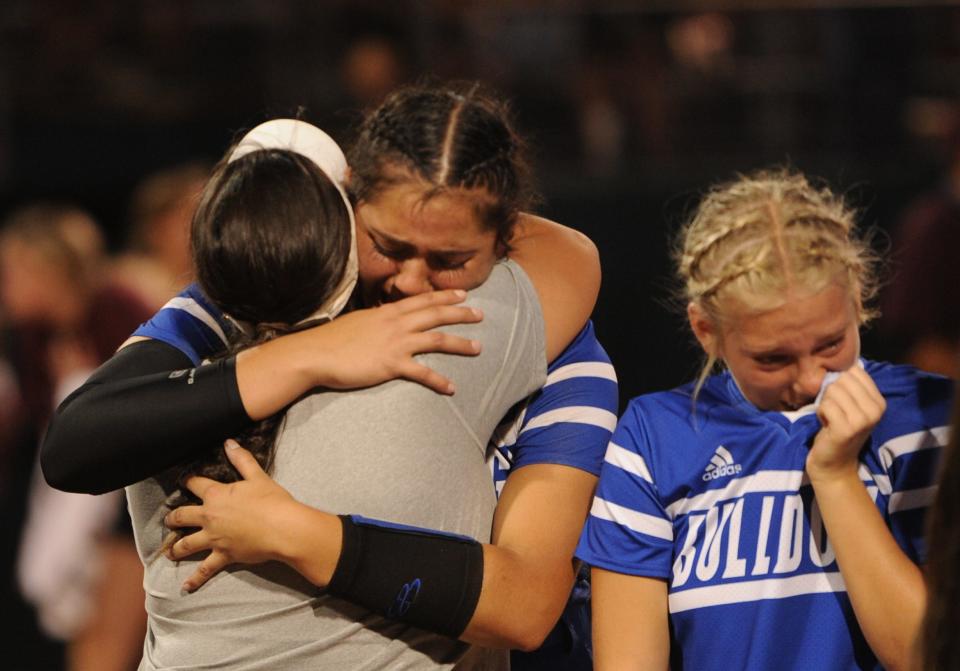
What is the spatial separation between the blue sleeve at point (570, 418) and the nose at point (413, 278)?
202mm

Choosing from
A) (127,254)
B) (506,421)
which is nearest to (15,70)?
(127,254)

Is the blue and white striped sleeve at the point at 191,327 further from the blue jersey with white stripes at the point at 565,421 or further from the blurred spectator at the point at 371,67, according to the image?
the blurred spectator at the point at 371,67

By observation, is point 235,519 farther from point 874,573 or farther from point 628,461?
point 874,573

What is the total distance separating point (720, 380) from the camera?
1.81 m

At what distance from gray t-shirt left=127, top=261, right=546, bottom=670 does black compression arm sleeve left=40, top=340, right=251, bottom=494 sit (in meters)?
0.08

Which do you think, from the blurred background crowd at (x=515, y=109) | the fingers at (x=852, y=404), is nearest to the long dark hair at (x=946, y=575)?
the fingers at (x=852, y=404)

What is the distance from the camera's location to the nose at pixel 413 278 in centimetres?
175

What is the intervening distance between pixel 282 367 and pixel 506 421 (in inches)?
13.7

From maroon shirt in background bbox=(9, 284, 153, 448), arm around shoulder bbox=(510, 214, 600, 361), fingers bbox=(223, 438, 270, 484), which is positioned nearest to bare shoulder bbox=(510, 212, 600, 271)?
arm around shoulder bbox=(510, 214, 600, 361)

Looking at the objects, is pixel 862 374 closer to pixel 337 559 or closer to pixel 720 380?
pixel 720 380

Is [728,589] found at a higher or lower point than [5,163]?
lower

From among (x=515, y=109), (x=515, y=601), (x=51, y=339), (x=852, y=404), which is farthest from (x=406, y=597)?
(x=515, y=109)

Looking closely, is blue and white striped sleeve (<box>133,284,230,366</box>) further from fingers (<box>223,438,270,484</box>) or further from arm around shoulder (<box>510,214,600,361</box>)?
arm around shoulder (<box>510,214,600,361</box>)

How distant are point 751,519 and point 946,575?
0.66 meters
